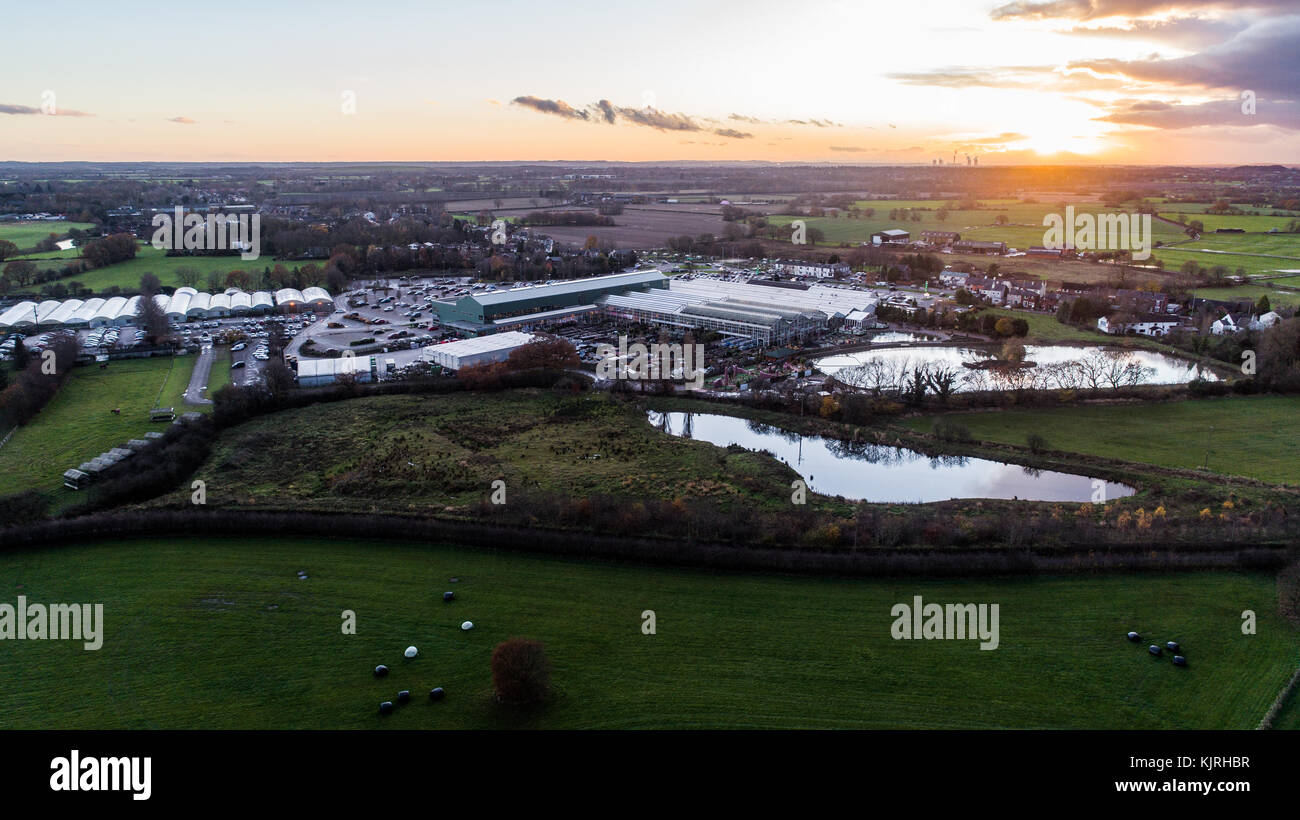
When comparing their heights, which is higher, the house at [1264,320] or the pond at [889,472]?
the house at [1264,320]

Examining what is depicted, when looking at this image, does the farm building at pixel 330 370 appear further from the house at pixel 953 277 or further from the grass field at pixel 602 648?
the house at pixel 953 277

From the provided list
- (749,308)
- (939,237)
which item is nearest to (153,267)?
(749,308)

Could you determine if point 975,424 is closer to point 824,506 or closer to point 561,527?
point 824,506

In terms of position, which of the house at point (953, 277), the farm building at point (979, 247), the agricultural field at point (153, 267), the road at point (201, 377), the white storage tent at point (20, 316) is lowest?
the road at point (201, 377)

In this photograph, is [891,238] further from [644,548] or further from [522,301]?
[644,548]

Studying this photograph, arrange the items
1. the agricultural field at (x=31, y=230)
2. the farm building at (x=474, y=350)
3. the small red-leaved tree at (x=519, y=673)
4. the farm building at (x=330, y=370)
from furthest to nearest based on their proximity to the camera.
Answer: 1. the agricultural field at (x=31, y=230)
2. the farm building at (x=474, y=350)
3. the farm building at (x=330, y=370)
4. the small red-leaved tree at (x=519, y=673)

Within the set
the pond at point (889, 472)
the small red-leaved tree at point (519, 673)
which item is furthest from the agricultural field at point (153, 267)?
the small red-leaved tree at point (519, 673)
